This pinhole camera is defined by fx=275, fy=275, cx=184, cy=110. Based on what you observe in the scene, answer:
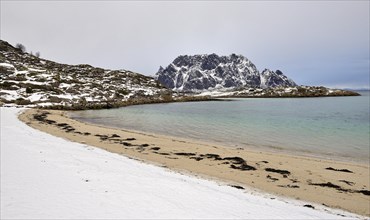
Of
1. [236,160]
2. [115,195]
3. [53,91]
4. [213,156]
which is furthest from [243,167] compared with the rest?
[53,91]

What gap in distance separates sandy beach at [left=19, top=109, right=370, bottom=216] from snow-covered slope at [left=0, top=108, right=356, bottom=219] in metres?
1.59

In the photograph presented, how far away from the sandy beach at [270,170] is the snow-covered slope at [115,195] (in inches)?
62.5

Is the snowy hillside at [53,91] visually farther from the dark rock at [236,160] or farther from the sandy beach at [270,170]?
the dark rock at [236,160]

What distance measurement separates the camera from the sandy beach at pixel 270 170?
43.0 ft

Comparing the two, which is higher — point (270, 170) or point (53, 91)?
point (53, 91)

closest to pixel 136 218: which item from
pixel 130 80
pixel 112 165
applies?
pixel 112 165

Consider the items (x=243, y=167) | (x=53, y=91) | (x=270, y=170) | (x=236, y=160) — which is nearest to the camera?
(x=270, y=170)

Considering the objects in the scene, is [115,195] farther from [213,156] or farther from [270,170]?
[213,156]

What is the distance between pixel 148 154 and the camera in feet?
65.3

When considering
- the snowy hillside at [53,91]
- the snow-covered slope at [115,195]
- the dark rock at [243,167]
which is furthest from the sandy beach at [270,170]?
the snowy hillside at [53,91]

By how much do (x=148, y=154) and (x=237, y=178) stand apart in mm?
7381

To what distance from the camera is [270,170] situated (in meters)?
16.7

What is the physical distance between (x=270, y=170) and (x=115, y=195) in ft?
33.3

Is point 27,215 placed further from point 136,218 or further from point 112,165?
point 112,165
